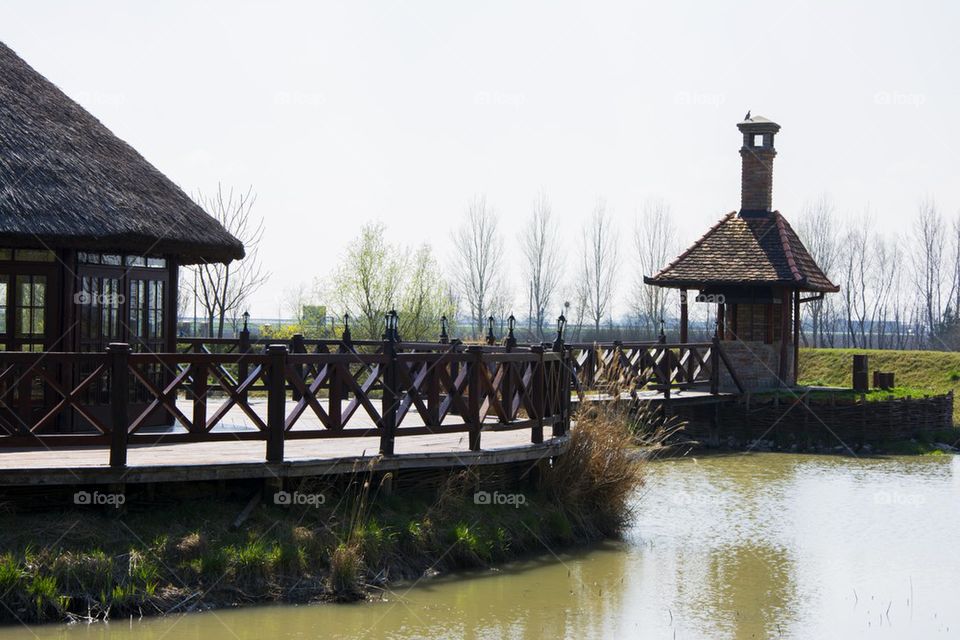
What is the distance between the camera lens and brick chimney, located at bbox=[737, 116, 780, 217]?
27.2m

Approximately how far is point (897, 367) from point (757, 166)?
9.79 m

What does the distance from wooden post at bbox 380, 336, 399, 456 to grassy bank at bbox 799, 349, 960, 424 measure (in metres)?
22.8

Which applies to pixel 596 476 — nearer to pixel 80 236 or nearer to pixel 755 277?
pixel 80 236

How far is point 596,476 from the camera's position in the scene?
12.7 meters

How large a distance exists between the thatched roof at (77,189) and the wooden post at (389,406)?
2.91 m

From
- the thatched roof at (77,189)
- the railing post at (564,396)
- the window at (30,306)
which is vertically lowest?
the railing post at (564,396)

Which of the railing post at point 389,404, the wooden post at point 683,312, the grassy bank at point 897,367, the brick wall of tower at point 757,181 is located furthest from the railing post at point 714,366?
the railing post at point 389,404

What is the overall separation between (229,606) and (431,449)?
3.06 m

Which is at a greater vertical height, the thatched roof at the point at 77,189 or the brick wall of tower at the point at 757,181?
the brick wall of tower at the point at 757,181

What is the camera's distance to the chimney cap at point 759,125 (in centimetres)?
2714

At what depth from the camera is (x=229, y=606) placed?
929 centimetres

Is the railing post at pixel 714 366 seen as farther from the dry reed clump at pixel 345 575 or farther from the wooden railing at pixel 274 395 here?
the dry reed clump at pixel 345 575

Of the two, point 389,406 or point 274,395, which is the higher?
point 274,395

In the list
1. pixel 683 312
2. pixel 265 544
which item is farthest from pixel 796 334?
pixel 265 544
